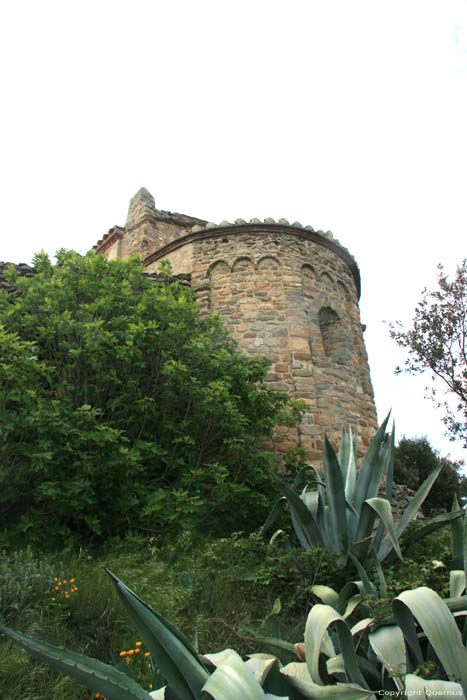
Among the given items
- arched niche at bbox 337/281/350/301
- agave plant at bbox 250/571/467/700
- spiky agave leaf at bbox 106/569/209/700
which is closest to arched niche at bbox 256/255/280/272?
arched niche at bbox 337/281/350/301

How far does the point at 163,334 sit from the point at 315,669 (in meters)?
4.27

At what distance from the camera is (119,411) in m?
5.40

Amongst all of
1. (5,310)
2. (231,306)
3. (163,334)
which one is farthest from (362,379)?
(5,310)

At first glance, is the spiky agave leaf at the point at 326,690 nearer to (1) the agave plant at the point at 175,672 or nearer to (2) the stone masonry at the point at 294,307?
(1) the agave plant at the point at 175,672

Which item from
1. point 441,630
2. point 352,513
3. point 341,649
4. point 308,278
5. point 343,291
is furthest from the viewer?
point 343,291

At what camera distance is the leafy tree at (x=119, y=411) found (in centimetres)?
463

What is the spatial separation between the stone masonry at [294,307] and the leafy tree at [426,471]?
510 cm

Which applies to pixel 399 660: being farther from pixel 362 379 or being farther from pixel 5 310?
pixel 362 379

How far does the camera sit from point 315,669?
2.01 m

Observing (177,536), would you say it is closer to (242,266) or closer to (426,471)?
(242,266)

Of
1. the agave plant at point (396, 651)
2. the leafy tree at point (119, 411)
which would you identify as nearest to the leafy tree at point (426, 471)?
the leafy tree at point (119, 411)

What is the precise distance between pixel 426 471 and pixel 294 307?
8536 millimetres

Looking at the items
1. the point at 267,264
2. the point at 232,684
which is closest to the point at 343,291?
the point at 267,264

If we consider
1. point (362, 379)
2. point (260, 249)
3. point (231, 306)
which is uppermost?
point (260, 249)
